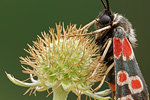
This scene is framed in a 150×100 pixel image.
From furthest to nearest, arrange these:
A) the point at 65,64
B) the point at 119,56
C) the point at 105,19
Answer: the point at 105,19 → the point at 119,56 → the point at 65,64

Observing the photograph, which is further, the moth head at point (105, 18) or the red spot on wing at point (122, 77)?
the moth head at point (105, 18)

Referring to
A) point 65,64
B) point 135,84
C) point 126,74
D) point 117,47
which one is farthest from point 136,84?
point 65,64

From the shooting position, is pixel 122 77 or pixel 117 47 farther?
pixel 117 47

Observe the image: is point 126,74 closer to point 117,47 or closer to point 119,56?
point 119,56

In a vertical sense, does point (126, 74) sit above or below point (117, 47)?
below

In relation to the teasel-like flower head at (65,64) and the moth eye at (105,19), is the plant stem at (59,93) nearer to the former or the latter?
the teasel-like flower head at (65,64)

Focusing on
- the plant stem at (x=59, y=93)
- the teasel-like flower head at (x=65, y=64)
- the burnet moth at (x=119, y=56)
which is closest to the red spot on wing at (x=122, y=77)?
the burnet moth at (x=119, y=56)

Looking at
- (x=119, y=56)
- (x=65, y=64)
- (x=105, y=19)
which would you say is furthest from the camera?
(x=105, y=19)

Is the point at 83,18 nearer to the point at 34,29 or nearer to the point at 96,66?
→ the point at 34,29
